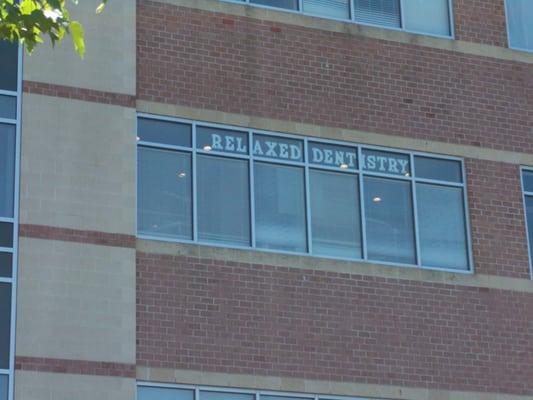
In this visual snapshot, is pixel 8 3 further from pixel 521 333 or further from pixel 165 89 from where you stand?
pixel 521 333

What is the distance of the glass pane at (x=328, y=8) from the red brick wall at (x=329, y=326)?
4707 millimetres

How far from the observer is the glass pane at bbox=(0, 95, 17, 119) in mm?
21594

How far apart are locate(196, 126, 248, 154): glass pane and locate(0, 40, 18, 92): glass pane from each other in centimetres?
302

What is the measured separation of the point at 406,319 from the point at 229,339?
3.07 m

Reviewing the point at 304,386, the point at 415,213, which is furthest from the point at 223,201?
the point at 415,213

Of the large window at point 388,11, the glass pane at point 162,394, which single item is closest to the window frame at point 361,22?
the large window at point 388,11

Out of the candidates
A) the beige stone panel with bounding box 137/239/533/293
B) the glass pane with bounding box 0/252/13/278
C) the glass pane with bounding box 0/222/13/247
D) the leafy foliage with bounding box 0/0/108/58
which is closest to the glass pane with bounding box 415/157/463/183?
the beige stone panel with bounding box 137/239/533/293

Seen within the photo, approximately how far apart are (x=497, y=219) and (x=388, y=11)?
411cm

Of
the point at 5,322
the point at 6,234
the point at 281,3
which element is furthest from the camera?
the point at 281,3

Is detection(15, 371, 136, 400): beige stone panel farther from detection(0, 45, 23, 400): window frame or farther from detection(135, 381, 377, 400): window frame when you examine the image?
detection(135, 381, 377, 400): window frame

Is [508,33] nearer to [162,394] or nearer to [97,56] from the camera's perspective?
[97,56]

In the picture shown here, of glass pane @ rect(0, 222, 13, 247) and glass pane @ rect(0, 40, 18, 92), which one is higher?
glass pane @ rect(0, 40, 18, 92)

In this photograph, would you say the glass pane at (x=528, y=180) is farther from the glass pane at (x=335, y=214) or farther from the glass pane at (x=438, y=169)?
the glass pane at (x=335, y=214)

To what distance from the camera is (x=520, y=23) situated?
86.9ft
